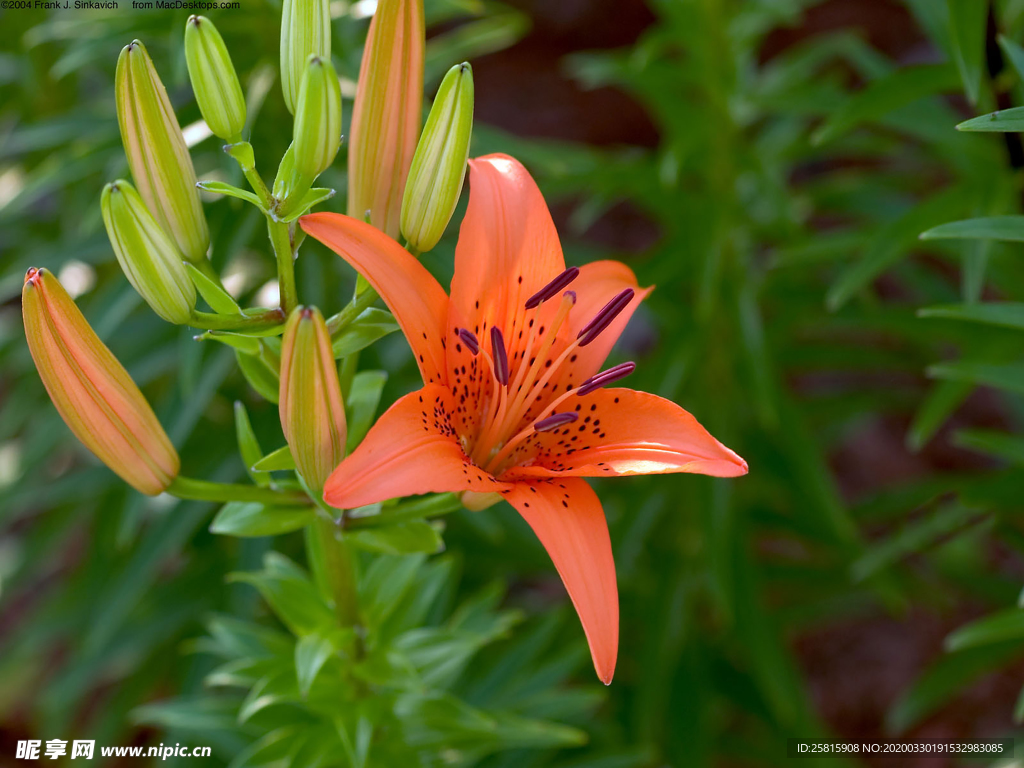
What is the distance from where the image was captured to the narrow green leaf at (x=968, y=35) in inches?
40.4

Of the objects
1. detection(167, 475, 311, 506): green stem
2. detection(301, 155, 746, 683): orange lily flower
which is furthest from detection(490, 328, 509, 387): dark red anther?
detection(167, 475, 311, 506): green stem

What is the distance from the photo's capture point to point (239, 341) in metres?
0.68

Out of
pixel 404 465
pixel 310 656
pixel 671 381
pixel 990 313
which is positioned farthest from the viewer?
pixel 671 381

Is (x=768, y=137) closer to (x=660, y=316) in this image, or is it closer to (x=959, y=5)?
(x=660, y=316)

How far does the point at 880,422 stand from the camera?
2.73 metres

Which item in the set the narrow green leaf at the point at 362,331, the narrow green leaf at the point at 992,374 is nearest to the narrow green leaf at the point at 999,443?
the narrow green leaf at the point at 992,374

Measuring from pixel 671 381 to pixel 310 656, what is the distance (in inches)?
34.0

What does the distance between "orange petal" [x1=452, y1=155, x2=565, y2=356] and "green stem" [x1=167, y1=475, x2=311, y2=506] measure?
22 centimetres

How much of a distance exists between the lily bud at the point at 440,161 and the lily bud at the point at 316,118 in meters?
0.06

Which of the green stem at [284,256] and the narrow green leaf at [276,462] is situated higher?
the green stem at [284,256]

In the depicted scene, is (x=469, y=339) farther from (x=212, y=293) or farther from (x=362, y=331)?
(x=212, y=293)

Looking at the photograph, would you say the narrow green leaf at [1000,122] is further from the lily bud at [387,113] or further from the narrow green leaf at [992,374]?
the lily bud at [387,113]

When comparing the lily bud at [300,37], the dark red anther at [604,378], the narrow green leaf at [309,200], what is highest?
the lily bud at [300,37]

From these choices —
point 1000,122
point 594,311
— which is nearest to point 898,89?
point 1000,122
